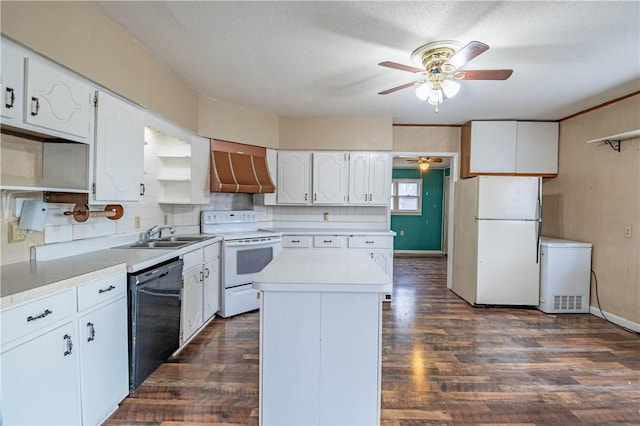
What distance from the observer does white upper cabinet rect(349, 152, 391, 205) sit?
175 inches

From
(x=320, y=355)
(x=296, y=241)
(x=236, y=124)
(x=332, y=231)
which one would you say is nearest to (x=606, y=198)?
(x=332, y=231)

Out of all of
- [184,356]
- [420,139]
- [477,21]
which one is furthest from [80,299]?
[420,139]

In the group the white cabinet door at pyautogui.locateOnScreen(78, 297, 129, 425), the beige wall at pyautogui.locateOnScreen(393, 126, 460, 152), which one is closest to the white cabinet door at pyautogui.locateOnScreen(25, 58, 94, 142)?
the white cabinet door at pyautogui.locateOnScreen(78, 297, 129, 425)

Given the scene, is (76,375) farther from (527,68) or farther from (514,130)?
(514,130)

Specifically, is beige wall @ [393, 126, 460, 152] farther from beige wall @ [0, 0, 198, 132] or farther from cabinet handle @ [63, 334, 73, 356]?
cabinet handle @ [63, 334, 73, 356]

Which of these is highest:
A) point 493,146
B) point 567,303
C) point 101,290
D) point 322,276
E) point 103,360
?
point 493,146

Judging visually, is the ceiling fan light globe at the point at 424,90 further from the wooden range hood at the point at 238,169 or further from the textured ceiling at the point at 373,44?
the wooden range hood at the point at 238,169

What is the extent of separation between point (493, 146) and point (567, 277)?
1920 mm

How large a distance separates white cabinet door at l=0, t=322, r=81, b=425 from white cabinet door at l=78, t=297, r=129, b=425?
6cm

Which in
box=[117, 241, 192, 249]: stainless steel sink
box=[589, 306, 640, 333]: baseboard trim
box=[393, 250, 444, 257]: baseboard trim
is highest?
box=[117, 241, 192, 249]: stainless steel sink

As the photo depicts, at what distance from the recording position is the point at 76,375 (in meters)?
1.62

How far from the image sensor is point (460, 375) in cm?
242

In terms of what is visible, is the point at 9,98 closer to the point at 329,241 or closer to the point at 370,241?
the point at 329,241

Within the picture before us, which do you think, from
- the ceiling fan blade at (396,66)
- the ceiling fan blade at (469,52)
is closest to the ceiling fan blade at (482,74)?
the ceiling fan blade at (469,52)
